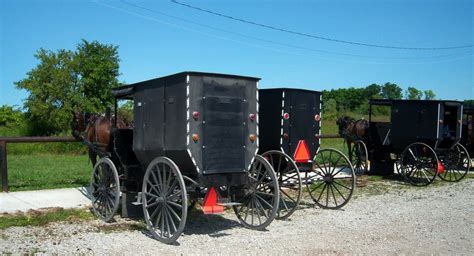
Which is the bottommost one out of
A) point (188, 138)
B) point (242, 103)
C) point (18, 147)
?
point (18, 147)

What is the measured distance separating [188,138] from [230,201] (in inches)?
55.6

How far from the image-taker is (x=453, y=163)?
16656mm

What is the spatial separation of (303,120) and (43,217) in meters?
5.19

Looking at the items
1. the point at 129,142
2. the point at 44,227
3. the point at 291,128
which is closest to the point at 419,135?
the point at 291,128

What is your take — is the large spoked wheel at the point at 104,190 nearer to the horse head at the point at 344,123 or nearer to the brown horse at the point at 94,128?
the brown horse at the point at 94,128

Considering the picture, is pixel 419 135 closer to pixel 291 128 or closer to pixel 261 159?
pixel 291 128

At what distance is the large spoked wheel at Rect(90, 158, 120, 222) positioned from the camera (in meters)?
8.63

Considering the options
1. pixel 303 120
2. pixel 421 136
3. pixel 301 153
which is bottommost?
pixel 301 153

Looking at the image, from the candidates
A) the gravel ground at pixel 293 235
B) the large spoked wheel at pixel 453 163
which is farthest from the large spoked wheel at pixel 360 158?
the gravel ground at pixel 293 235

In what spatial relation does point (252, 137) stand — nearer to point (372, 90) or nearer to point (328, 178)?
point (328, 178)

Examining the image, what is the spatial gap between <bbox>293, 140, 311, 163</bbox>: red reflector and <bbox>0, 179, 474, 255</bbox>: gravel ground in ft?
3.57

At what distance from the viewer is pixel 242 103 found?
25.6 ft

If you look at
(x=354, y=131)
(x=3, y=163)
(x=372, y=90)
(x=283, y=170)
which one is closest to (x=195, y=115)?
(x=283, y=170)

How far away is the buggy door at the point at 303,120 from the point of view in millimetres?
9820
